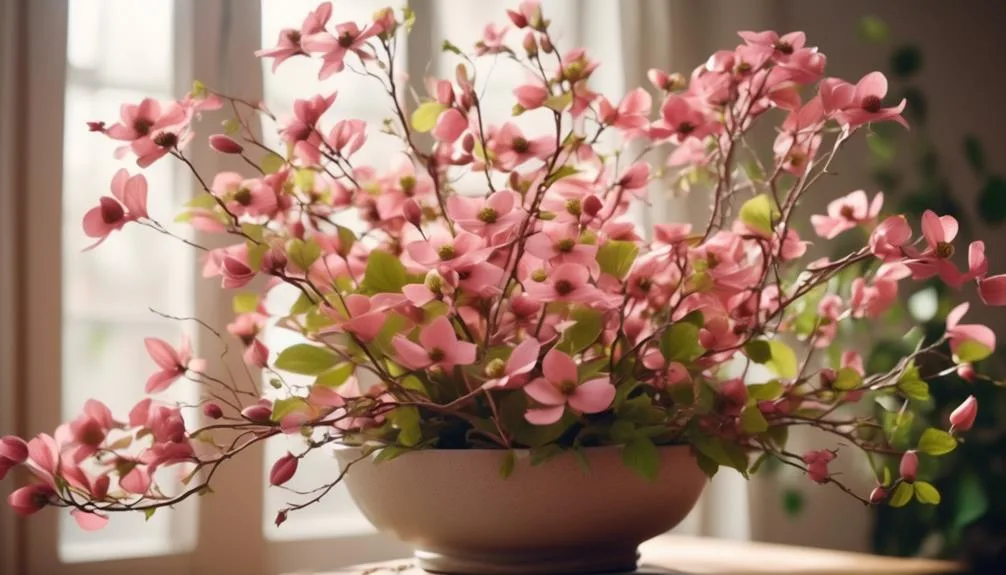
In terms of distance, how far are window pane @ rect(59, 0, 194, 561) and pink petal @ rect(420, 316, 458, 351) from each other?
2.06 ft

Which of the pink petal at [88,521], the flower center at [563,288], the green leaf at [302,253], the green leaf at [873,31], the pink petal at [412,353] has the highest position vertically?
the green leaf at [873,31]

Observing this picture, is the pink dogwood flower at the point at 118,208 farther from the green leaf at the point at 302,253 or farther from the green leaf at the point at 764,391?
the green leaf at the point at 764,391

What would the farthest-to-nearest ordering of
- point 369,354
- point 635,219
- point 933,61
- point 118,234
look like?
point 933,61, point 635,219, point 118,234, point 369,354

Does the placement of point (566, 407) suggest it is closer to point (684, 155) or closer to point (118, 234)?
point (684, 155)

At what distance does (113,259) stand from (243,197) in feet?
1.50

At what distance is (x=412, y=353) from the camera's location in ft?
2.46

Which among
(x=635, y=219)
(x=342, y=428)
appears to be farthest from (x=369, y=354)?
(x=635, y=219)

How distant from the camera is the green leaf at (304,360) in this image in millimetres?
851

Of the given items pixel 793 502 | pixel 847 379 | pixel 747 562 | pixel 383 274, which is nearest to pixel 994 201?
pixel 793 502

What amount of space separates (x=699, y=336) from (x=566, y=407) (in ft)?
0.46

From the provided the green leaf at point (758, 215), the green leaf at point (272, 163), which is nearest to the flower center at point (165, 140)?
the green leaf at point (272, 163)

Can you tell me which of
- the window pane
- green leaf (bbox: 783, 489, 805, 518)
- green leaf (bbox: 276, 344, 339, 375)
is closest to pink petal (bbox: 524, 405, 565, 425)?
green leaf (bbox: 276, 344, 339, 375)

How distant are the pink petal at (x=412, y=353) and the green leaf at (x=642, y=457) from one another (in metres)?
0.18

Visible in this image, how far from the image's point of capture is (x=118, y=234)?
1291 millimetres
